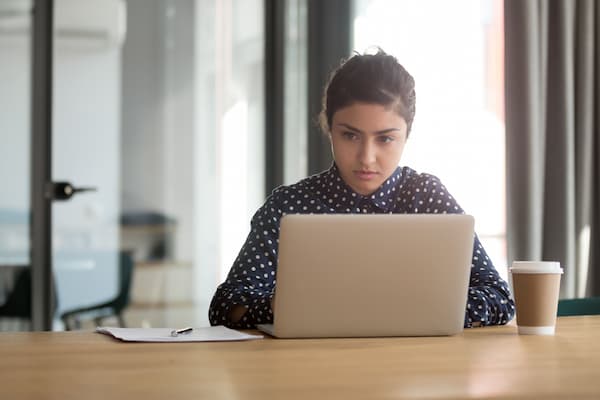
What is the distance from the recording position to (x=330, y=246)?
1.33 meters


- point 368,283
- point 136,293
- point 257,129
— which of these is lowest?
point 136,293

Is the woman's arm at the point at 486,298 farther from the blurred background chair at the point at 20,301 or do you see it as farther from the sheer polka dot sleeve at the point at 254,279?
the blurred background chair at the point at 20,301

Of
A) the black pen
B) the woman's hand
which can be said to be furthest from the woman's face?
the black pen

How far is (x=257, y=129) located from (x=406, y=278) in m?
2.56

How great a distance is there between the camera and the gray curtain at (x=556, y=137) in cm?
306

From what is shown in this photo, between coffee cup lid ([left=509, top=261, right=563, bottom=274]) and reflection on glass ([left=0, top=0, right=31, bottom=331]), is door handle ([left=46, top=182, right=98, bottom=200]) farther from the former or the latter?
coffee cup lid ([left=509, top=261, right=563, bottom=274])

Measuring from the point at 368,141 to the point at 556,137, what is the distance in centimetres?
130

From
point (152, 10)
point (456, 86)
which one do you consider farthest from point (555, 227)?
point (152, 10)

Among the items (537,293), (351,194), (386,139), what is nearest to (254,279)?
(351,194)

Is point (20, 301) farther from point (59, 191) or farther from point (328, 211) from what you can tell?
point (328, 211)

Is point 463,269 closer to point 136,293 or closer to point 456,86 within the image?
point 456,86

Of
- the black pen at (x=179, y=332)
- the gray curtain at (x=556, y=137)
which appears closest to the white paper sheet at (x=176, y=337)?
the black pen at (x=179, y=332)

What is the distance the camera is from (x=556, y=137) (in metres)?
3.11

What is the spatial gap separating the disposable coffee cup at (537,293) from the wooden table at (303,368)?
5cm
